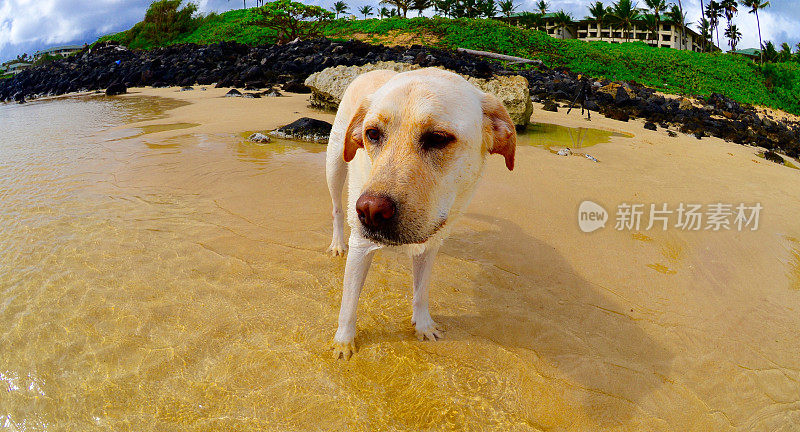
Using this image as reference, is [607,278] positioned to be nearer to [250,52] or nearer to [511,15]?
[250,52]

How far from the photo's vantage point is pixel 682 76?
29.8m

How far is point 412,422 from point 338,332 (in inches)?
31.1

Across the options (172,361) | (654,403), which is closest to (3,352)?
(172,361)

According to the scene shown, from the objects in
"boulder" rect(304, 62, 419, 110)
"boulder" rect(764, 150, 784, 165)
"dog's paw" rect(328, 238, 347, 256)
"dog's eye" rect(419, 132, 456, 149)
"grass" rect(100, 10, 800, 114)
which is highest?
"grass" rect(100, 10, 800, 114)

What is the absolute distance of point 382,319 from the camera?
10.6ft

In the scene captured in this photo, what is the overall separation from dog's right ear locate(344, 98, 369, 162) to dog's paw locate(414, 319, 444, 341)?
129 centimetres

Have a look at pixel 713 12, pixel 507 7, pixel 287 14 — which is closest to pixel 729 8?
pixel 713 12

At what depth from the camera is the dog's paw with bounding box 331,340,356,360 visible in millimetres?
2783

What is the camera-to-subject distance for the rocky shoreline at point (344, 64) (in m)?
14.0

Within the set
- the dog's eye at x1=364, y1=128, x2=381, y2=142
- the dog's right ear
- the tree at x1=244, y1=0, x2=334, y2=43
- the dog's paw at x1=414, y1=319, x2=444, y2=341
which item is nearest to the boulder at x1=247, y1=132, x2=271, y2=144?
the dog's right ear

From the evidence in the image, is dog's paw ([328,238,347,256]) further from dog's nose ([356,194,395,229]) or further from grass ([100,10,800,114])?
grass ([100,10,800,114])

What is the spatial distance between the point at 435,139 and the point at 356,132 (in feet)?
2.19

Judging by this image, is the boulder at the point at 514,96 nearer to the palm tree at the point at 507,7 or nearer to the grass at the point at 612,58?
the grass at the point at 612,58

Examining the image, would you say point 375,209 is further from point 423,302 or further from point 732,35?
point 732,35
